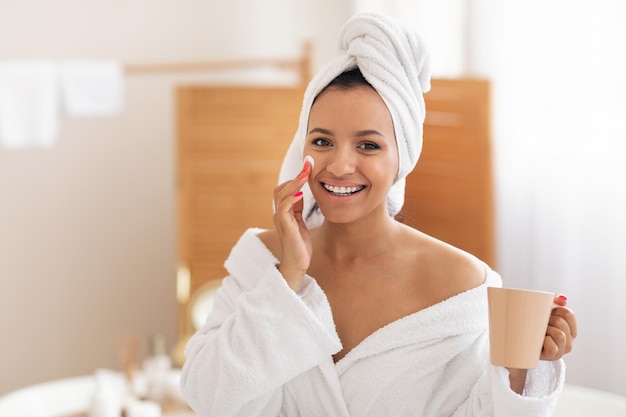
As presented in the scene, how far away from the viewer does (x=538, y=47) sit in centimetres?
273

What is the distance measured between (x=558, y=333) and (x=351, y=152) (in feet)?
1.13

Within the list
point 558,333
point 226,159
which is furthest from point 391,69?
point 226,159

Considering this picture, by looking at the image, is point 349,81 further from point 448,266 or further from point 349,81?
point 448,266

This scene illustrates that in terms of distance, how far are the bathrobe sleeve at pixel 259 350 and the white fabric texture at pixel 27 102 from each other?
188 centimetres

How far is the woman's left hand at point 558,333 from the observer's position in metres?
1.18

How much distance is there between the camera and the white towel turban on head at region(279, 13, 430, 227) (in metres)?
1.28

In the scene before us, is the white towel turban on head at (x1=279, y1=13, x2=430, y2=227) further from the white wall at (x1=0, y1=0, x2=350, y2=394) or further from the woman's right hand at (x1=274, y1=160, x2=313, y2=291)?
the white wall at (x1=0, y1=0, x2=350, y2=394)

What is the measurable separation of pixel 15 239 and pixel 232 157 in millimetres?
904

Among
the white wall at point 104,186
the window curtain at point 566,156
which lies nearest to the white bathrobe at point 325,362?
the window curtain at point 566,156

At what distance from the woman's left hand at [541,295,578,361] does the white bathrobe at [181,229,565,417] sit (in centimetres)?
6

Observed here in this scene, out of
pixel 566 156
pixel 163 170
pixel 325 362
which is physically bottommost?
pixel 325 362

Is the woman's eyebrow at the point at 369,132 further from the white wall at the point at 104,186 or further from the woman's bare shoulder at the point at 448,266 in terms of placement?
the white wall at the point at 104,186

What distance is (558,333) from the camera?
1182 mm

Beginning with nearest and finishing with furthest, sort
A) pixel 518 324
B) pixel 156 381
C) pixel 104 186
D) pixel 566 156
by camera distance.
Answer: pixel 518 324 < pixel 156 381 < pixel 566 156 < pixel 104 186
